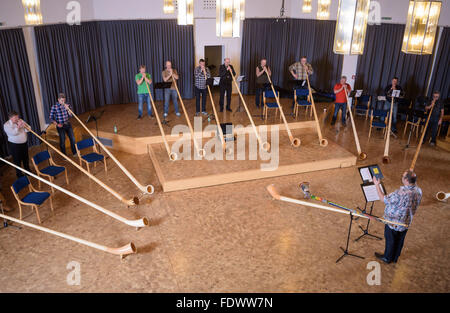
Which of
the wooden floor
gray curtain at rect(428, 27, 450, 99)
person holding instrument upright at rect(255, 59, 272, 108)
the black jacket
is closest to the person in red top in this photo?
person holding instrument upright at rect(255, 59, 272, 108)

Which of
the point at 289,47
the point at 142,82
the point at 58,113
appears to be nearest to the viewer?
the point at 58,113

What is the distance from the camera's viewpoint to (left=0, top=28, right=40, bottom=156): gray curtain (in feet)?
25.0

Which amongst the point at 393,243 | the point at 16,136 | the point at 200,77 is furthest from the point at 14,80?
the point at 393,243

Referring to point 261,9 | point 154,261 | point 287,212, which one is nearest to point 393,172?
point 287,212

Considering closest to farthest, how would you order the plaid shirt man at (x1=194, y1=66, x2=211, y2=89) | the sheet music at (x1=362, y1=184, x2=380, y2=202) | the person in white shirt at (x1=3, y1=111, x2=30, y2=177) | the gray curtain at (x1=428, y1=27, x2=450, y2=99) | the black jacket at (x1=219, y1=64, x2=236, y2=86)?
the sheet music at (x1=362, y1=184, x2=380, y2=202) → the person in white shirt at (x1=3, y1=111, x2=30, y2=177) → the plaid shirt man at (x1=194, y1=66, x2=211, y2=89) → the black jacket at (x1=219, y1=64, x2=236, y2=86) → the gray curtain at (x1=428, y1=27, x2=450, y2=99)

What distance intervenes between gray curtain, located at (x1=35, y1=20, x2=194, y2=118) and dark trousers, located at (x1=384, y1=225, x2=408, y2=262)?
842 centimetres

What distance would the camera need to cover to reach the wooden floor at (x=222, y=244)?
4828 mm

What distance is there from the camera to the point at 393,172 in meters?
8.01

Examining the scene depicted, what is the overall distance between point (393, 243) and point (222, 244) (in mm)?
2493

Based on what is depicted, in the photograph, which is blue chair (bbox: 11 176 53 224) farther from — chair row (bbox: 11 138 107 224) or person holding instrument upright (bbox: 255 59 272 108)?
person holding instrument upright (bbox: 255 59 272 108)

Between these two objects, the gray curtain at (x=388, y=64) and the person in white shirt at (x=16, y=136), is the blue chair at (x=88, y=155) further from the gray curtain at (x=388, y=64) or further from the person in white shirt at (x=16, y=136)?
the gray curtain at (x=388, y=64)

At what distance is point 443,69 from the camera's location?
11.3 metres

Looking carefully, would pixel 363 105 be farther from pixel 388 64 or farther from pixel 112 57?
pixel 112 57

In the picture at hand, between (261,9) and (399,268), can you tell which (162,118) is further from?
(399,268)
